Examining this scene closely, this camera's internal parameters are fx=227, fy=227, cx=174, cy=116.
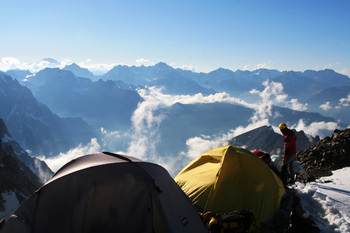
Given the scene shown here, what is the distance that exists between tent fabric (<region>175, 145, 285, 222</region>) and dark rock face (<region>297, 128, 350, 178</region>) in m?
9.62

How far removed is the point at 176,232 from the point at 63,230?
3220mm

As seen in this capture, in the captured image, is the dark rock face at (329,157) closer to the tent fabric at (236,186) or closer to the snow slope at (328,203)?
the snow slope at (328,203)

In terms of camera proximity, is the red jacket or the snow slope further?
the red jacket

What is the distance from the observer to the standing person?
12.7m

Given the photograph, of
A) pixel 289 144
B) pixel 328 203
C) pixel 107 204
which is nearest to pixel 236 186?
pixel 328 203

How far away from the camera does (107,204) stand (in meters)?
6.98

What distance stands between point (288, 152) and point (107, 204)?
10567 mm

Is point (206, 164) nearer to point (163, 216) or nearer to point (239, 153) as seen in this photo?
point (239, 153)

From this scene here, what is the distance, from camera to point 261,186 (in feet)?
32.2

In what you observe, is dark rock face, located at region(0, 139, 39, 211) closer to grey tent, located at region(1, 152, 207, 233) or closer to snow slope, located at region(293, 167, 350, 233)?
grey tent, located at region(1, 152, 207, 233)

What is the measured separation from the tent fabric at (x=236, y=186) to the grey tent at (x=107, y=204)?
2.50 m

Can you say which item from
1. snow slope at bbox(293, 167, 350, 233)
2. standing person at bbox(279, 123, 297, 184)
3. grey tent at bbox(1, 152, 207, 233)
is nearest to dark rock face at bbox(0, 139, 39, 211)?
grey tent at bbox(1, 152, 207, 233)

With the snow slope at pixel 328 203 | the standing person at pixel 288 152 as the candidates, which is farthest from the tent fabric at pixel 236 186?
the standing person at pixel 288 152

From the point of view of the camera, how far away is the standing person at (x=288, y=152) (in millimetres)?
12727
